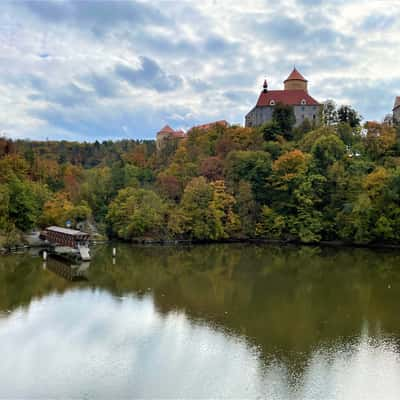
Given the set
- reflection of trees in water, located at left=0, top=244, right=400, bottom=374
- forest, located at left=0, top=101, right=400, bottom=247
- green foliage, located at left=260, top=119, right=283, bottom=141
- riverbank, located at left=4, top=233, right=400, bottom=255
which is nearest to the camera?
reflection of trees in water, located at left=0, top=244, right=400, bottom=374

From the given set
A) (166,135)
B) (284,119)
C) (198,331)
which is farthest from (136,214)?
(166,135)

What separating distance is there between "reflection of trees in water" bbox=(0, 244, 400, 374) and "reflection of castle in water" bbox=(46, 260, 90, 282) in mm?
546

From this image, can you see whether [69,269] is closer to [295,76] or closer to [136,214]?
[136,214]

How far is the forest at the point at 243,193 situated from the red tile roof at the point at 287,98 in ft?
26.3

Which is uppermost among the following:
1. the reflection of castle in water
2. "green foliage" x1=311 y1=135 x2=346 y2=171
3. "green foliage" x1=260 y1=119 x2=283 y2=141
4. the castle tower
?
the castle tower

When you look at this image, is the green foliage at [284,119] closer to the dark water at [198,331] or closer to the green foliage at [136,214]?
the green foliage at [136,214]

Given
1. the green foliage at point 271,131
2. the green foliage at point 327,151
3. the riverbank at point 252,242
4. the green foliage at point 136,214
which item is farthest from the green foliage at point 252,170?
the green foliage at point 136,214

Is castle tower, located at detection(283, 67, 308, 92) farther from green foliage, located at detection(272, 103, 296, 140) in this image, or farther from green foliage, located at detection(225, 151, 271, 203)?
green foliage, located at detection(225, 151, 271, 203)

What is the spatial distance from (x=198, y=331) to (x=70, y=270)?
1348 cm

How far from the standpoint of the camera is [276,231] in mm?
41188

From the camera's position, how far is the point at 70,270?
26234 millimetres

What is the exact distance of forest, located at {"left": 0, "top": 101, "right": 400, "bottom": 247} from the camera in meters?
36.6

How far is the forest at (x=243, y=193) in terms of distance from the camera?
3656 cm

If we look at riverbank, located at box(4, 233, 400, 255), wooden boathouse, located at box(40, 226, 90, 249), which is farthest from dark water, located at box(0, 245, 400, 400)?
riverbank, located at box(4, 233, 400, 255)
